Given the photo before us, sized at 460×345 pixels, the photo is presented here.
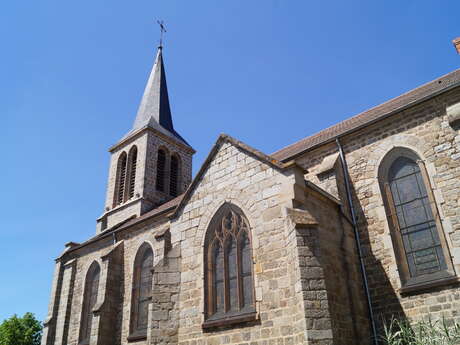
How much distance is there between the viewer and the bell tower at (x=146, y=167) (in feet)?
74.1

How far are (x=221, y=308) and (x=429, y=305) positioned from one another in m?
4.64

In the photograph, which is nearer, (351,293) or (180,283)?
(351,293)

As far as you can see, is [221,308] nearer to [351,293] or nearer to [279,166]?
[351,293]

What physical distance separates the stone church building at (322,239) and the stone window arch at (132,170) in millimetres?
12402

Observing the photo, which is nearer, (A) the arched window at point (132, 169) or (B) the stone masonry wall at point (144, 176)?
(B) the stone masonry wall at point (144, 176)

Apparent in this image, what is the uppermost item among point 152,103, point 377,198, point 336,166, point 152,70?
point 152,70

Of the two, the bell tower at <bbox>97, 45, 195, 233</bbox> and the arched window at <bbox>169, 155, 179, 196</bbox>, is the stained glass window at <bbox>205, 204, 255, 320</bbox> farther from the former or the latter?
the arched window at <bbox>169, 155, 179, 196</bbox>

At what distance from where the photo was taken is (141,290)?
1574cm

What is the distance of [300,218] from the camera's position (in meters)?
7.88

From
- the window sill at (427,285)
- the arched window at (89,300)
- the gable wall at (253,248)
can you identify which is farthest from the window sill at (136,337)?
the window sill at (427,285)

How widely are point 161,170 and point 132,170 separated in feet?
5.82

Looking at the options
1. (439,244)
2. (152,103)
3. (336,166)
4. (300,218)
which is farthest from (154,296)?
(152,103)

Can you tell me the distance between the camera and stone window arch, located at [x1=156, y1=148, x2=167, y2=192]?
23.9m

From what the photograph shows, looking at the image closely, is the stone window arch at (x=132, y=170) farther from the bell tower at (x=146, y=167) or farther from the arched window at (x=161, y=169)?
the arched window at (x=161, y=169)
